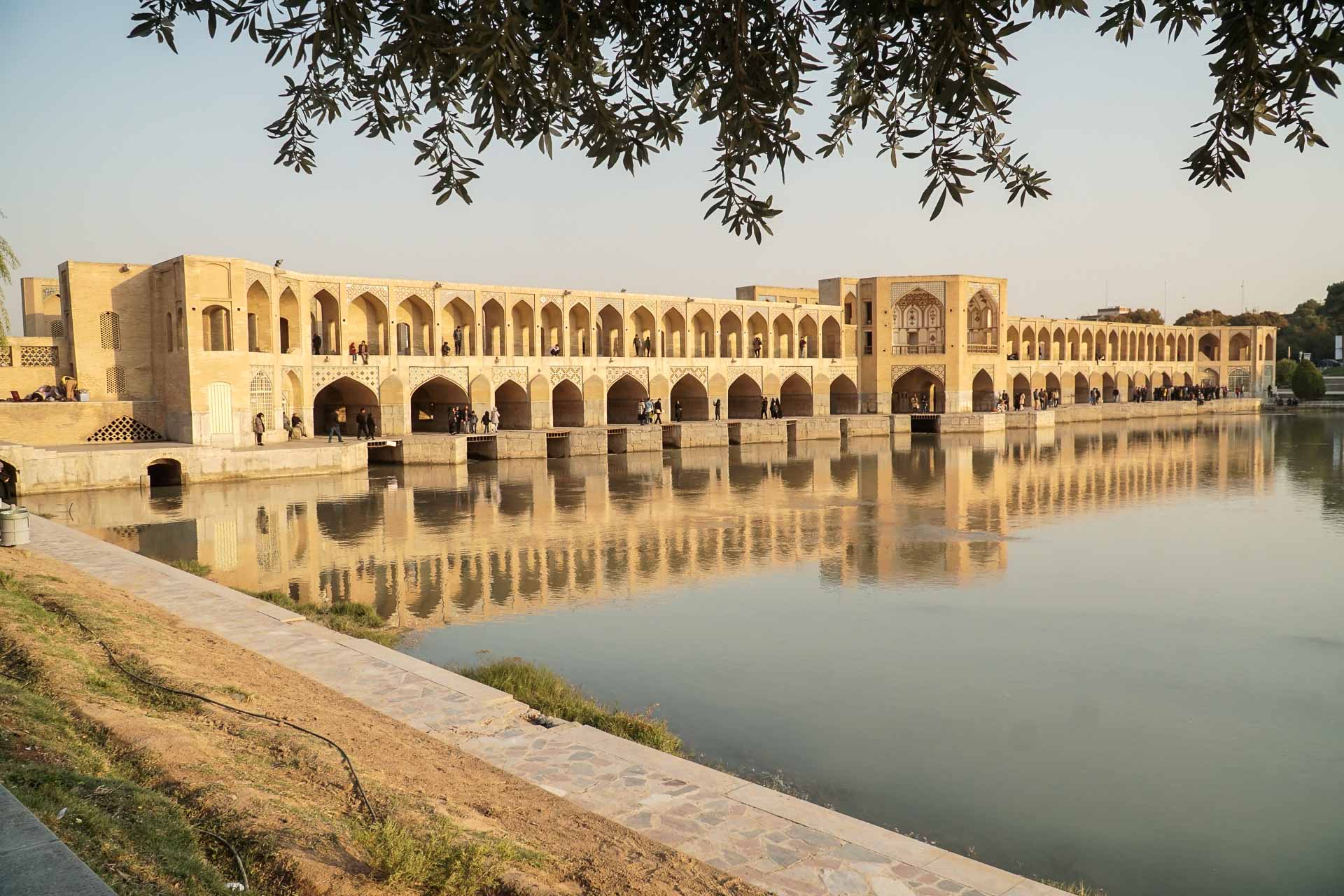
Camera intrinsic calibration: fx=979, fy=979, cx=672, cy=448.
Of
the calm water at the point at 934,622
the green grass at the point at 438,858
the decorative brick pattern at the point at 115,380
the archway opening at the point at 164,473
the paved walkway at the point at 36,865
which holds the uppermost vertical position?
the decorative brick pattern at the point at 115,380

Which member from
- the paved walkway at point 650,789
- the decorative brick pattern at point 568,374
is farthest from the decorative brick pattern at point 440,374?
the paved walkway at point 650,789

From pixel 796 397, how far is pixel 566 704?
3095 cm

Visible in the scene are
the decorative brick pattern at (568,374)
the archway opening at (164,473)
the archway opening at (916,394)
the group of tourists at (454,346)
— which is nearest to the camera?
the archway opening at (164,473)

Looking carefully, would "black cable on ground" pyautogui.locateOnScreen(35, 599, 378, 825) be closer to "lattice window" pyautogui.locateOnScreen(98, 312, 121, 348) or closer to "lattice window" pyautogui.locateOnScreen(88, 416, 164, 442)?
"lattice window" pyautogui.locateOnScreen(88, 416, 164, 442)

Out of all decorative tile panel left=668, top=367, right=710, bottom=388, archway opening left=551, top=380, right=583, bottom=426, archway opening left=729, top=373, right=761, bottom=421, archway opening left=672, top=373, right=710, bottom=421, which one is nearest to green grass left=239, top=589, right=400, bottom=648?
archway opening left=551, top=380, right=583, bottom=426

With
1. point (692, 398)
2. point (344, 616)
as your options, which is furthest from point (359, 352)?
point (344, 616)

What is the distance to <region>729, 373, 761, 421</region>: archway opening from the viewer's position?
34562mm

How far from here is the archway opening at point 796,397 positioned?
36.1 meters

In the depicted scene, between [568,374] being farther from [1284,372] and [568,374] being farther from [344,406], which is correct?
[1284,372]

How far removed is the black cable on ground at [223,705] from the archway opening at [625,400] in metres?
25.0

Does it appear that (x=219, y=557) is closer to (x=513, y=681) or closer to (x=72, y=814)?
(x=513, y=681)

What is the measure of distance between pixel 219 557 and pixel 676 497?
8.30 m

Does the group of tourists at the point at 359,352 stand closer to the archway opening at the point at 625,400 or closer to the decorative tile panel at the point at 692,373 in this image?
the archway opening at the point at 625,400

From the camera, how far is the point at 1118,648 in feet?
27.0
